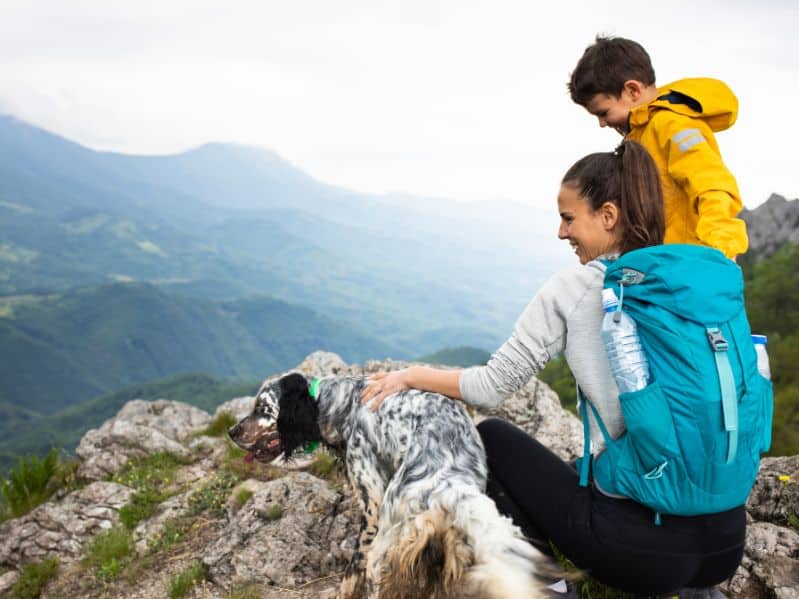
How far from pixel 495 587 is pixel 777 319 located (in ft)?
126

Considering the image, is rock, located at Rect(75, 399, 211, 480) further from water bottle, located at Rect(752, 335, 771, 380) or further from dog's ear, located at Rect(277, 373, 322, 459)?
water bottle, located at Rect(752, 335, 771, 380)

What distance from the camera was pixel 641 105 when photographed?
368cm

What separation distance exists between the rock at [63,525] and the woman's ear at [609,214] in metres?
5.96

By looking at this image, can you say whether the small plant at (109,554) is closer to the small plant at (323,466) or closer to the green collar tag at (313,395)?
the small plant at (323,466)

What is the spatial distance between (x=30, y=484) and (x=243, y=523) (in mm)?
3758

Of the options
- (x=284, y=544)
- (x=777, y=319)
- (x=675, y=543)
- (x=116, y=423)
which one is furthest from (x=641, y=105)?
(x=777, y=319)

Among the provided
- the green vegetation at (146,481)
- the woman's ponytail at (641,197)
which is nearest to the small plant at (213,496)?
Answer: the green vegetation at (146,481)

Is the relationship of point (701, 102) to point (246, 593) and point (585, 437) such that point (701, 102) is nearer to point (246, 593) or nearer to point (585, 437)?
point (585, 437)

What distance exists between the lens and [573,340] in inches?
97.7

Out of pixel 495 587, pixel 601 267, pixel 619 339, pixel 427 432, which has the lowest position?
pixel 495 587

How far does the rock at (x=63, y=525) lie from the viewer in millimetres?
5965

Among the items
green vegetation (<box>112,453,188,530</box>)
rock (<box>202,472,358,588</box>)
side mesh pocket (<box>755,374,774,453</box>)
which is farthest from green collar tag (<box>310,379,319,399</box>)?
green vegetation (<box>112,453,188,530</box>)

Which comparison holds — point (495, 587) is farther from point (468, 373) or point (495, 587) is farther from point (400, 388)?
point (400, 388)

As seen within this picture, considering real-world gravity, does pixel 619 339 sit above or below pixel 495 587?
above
